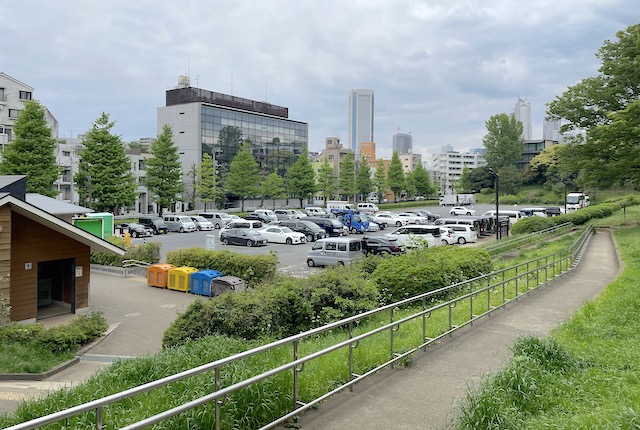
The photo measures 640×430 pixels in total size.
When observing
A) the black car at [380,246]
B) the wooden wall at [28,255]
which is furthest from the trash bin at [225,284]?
the black car at [380,246]

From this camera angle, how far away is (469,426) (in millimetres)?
4652

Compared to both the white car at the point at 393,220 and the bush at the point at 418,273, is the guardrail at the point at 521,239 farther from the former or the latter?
the white car at the point at 393,220

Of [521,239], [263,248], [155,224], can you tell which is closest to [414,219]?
[263,248]

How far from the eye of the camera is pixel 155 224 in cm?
4581

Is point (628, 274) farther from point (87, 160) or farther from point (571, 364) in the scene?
point (87, 160)

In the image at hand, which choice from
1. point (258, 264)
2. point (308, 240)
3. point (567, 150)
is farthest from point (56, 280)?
point (567, 150)

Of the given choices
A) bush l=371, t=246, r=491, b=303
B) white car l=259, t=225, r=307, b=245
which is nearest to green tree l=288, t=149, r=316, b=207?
white car l=259, t=225, r=307, b=245

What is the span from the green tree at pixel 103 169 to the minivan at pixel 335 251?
29.5 meters

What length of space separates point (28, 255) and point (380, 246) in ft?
56.1

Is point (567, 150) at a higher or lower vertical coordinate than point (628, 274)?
higher

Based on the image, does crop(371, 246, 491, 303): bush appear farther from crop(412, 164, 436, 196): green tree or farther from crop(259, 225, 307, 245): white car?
crop(412, 164, 436, 196): green tree

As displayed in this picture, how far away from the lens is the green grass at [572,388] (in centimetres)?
465

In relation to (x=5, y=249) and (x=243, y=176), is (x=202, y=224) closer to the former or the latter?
(x=243, y=176)

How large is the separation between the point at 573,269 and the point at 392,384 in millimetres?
14457
